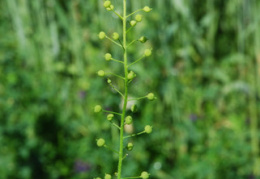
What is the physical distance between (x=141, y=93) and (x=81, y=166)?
666 millimetres

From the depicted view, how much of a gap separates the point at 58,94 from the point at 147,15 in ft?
3.09

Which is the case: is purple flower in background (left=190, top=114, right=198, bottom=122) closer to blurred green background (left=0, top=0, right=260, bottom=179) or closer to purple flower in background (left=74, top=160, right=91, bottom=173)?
blurred green background (left=0, top=0, right=260, bottom=179)

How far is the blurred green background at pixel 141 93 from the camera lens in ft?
8.29

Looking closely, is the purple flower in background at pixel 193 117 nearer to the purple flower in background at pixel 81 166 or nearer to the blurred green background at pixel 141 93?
the blurred green background at pixel 141 93

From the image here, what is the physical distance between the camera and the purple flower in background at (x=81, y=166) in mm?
2492

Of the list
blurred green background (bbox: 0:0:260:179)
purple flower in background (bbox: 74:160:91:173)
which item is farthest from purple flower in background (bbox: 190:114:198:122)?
purple flower in background (bbox: 74:160:91:173)

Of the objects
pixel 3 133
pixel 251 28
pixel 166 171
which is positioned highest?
pixel 251 28

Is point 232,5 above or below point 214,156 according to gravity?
above

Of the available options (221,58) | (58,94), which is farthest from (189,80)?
(58,94)

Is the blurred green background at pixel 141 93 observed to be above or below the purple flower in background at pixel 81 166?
above

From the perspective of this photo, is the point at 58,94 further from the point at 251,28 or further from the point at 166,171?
the point at 251,28

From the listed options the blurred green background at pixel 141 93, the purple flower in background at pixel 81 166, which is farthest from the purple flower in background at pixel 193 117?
the purple flower in background at pixel 81 166

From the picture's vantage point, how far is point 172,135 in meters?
2.82

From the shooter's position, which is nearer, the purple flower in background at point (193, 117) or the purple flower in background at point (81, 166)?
the purple flower in background at point (81, 166)
